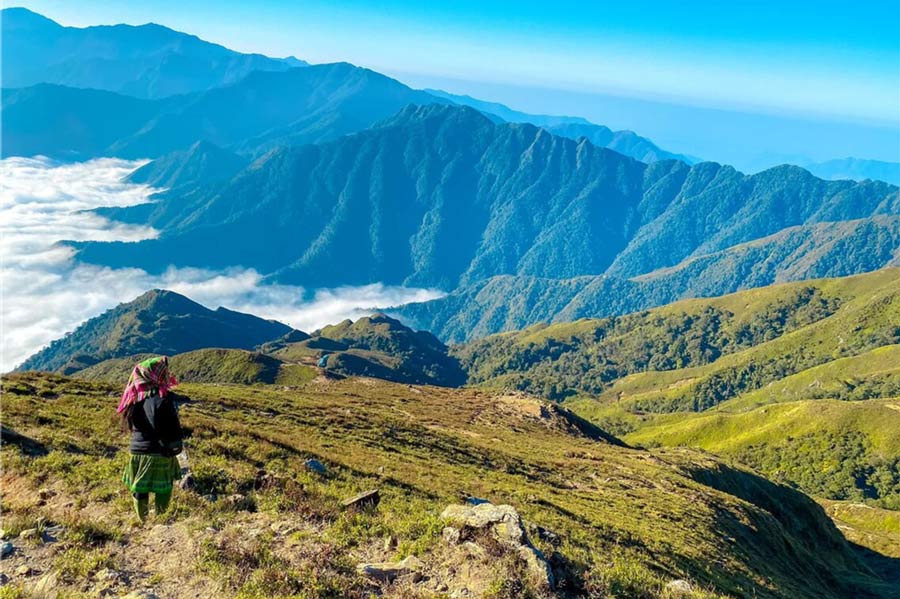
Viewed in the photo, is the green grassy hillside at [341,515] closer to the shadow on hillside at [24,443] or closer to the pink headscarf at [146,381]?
the shadow on hillside at [24,443]

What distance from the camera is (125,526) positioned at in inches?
634

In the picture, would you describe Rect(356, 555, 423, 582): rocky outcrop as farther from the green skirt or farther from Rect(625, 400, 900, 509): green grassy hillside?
Rect(625, 400, 900, 509): green grassy hillside

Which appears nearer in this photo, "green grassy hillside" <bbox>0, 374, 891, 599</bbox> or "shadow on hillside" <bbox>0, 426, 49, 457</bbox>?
"green grassy hillside" <bbox>0, 374, 891, 599</bbox>

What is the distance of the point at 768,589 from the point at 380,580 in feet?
90.0

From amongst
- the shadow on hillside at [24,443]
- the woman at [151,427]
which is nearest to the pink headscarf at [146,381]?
the woman at [151,427]

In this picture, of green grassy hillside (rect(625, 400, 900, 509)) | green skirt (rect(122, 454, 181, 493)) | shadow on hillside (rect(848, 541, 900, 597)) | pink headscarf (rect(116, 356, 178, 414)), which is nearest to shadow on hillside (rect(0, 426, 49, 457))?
green skirt (rect(122, 454, 181, 493))

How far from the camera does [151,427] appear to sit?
14.2 meters

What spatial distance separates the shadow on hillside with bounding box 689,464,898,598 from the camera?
45.2 m

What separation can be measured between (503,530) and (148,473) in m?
10.7

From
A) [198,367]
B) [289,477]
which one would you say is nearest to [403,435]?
[289,477]

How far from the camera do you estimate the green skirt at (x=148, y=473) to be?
47.9ft

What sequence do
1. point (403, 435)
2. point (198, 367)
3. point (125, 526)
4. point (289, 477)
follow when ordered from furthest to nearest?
point (198, 367) → point (403, 435) → point (289, 477) → point (125, 526)

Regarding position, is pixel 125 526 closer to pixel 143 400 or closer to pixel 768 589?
pixel 143 400

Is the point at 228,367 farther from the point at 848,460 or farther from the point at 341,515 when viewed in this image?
the point at 848,460
